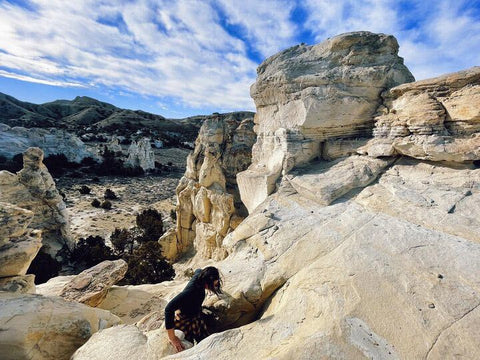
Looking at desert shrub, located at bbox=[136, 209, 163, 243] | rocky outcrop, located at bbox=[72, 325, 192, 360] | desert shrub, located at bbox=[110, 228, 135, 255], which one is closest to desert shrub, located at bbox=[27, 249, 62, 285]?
desert shrub, located at bbox=[110, 228, 135, 255]

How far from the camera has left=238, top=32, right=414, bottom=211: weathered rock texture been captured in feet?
25.1

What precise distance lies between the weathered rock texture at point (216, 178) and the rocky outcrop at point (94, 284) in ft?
17.5

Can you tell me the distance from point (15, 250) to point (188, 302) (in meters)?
5.04

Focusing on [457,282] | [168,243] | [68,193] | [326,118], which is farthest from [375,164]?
→ [68,193]

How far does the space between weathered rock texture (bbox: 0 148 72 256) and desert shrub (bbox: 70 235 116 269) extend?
91cm

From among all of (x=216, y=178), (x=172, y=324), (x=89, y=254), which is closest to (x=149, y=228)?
(x=89, y=254)

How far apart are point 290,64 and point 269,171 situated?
3.61m

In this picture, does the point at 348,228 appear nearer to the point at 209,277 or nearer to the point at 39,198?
the point at 209,277

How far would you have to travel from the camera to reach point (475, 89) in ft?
19.1

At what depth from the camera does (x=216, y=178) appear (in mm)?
14086

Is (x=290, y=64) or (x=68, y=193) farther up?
(x=290, y=64)

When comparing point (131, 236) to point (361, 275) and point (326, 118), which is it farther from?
point (361, 275)

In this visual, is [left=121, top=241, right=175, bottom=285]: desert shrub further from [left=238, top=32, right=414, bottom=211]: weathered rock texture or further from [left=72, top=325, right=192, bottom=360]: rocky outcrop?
[left=72, top=325, right=192, bottom=360]: rocky outcrop

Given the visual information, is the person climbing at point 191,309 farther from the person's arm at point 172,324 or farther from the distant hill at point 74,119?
the distant hill at point 74,119
